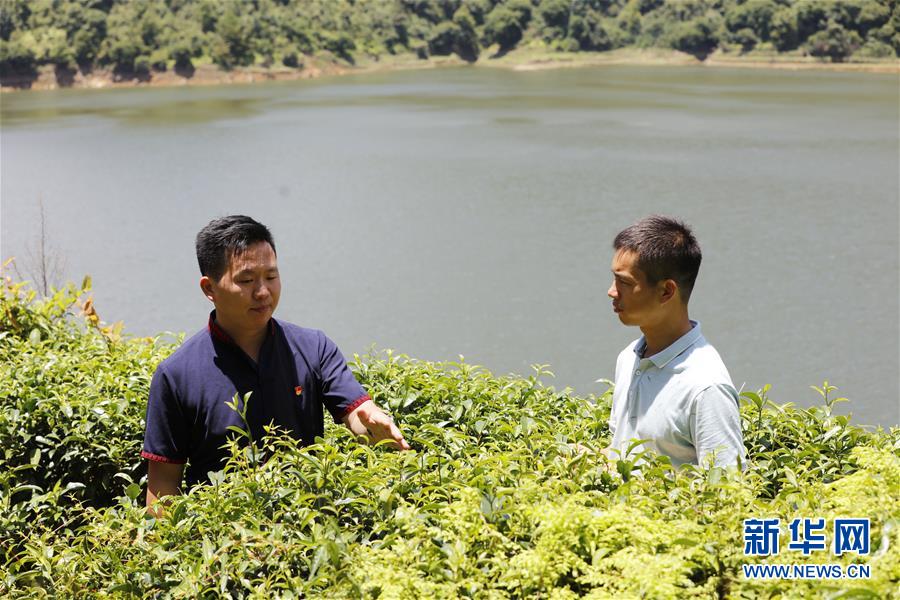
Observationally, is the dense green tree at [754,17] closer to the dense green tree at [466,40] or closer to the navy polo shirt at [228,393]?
Answer: the dense green tree at [466,40]

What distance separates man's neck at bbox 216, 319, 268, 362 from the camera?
231cm

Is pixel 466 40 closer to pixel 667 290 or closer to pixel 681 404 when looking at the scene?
pixel 667 290

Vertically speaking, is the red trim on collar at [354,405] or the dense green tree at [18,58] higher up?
the dense green tree at [18,58]

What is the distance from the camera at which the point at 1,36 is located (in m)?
46.9

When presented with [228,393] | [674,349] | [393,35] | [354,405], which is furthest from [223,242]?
[393,35]

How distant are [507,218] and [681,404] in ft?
33.7

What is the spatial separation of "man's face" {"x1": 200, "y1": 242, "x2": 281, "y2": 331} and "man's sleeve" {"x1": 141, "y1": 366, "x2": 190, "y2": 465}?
8.5 inches

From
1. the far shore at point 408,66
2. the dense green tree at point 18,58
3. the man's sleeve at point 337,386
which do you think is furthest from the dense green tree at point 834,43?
the man's sleeve at point 337,386

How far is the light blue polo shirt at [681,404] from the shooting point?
1.98 metres

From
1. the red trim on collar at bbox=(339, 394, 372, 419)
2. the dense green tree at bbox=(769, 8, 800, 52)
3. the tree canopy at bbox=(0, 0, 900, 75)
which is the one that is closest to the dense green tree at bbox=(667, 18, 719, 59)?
the tree canopy at bbox=(0, 0, 900, 75)

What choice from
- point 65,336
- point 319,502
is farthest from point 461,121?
point 319,502

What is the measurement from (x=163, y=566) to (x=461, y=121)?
2300 cm

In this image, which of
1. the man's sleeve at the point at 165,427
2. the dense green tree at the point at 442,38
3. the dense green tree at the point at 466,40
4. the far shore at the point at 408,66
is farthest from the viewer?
the dense green tree at the point at 466,40

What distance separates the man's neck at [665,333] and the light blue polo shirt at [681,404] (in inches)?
1.0
